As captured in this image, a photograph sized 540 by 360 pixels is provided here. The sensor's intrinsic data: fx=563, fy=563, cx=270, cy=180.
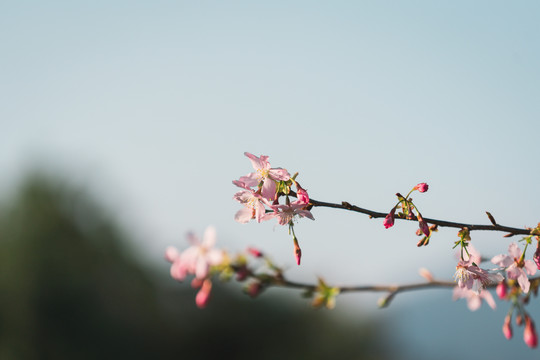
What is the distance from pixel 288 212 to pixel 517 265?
0.62 metres

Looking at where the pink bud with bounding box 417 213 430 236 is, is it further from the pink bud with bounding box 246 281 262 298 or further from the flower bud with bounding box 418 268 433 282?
the pink bud with bounding box 246 281 262 298

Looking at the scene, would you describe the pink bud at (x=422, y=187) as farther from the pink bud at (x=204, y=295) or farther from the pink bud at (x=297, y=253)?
the pink bud at (x=204, y=295)

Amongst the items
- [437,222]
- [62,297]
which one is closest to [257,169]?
[437,222]

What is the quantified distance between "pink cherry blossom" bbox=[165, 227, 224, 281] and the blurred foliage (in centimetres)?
1808

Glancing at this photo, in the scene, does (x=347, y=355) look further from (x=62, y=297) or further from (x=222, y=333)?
(x=62, y=297)

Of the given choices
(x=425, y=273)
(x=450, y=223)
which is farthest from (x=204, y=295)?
(x=450, y=223)

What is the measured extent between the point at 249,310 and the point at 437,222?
2278cm

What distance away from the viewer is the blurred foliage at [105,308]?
62.4 ft

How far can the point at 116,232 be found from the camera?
930 inches

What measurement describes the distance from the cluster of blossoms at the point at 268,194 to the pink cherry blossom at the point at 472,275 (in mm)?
411

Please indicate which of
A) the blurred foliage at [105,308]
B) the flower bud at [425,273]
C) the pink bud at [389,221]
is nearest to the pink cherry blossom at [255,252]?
the flower bud at [425,273]

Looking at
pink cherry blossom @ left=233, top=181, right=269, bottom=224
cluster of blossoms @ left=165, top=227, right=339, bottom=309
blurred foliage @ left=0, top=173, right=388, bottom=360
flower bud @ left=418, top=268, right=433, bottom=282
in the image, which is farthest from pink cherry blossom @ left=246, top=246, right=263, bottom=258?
blurred foliage @ left=0, top=173, right=388, bottom=360

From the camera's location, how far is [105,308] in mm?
19828

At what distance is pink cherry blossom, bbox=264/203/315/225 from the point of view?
130 cm
